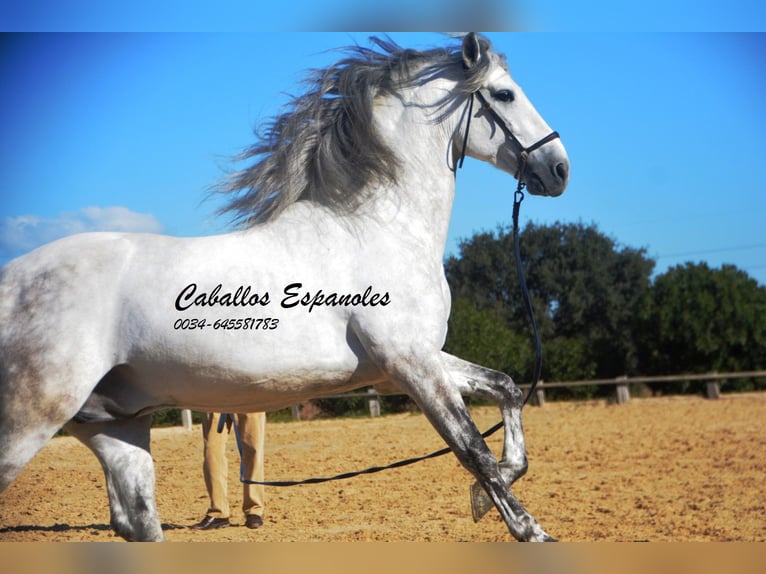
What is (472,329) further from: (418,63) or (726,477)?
(418,63)

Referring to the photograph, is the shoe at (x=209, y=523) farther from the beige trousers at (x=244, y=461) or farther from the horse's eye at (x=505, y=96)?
the horse's eye at (x=505, y=96)

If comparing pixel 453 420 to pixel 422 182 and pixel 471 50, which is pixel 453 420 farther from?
pixel 471 50

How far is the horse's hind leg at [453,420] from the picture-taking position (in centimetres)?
307

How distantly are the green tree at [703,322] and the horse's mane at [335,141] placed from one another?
2174cm

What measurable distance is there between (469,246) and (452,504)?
80.6 ft

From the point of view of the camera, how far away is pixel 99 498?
23.7 ft

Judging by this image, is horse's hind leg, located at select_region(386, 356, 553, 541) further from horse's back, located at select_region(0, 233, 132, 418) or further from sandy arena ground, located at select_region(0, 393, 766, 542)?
sandy arena ground, located at select_region(0, 393, 766, 542)

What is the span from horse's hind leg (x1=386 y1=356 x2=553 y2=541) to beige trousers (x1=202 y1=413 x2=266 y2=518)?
2814mm

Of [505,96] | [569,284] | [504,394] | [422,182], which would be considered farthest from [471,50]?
[569,284]

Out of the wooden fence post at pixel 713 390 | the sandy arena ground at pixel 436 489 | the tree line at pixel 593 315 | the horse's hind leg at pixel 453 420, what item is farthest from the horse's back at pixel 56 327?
the wooden fence post at pixel 713 390

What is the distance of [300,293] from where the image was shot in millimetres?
3084

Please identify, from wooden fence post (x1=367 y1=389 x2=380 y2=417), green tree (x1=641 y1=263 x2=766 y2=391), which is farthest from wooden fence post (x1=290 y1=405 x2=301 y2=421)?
green tree (x1=641 y1=263 x2=766 y2=391)

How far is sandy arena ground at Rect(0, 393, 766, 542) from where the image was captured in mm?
5238

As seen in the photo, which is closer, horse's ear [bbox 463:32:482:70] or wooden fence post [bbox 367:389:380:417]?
horse's ear [bbox 463:32:482:70]
